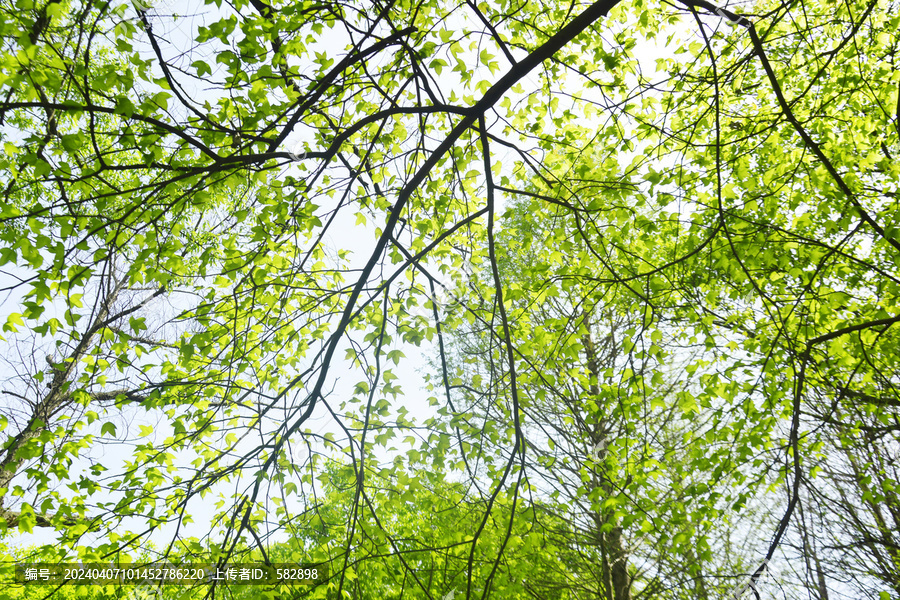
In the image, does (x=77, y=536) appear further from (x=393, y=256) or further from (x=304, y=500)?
(x=393, y=256)

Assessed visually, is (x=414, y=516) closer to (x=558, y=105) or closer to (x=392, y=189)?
(x=392, y=189)

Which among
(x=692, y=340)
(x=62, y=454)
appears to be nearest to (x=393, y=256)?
(x=62, y=454)

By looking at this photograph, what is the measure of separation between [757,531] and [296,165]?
905 cm

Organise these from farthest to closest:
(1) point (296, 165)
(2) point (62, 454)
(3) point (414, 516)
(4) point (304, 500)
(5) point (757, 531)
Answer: (3) point (414, 516) → (5) point (757, 531) → (1) point (296, 165) → (2) point (62, 454) → (4) point (304, 500)

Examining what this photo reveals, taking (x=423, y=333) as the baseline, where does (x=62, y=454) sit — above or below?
below

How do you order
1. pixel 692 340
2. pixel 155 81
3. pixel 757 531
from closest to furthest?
1. pixel 155 81
2. pixel 692 340
3. pixel 757 531

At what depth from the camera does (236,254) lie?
3955mm

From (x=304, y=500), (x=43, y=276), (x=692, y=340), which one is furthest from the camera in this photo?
(x=692, y=340)

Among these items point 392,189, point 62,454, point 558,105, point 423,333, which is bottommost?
point 62,454

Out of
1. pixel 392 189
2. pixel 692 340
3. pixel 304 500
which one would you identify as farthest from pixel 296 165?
pixel 692 340

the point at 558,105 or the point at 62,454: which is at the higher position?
the point at 558,105

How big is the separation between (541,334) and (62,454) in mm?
3841

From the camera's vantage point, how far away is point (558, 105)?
462 centimetres

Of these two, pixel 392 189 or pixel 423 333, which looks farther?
pixel 392 189
